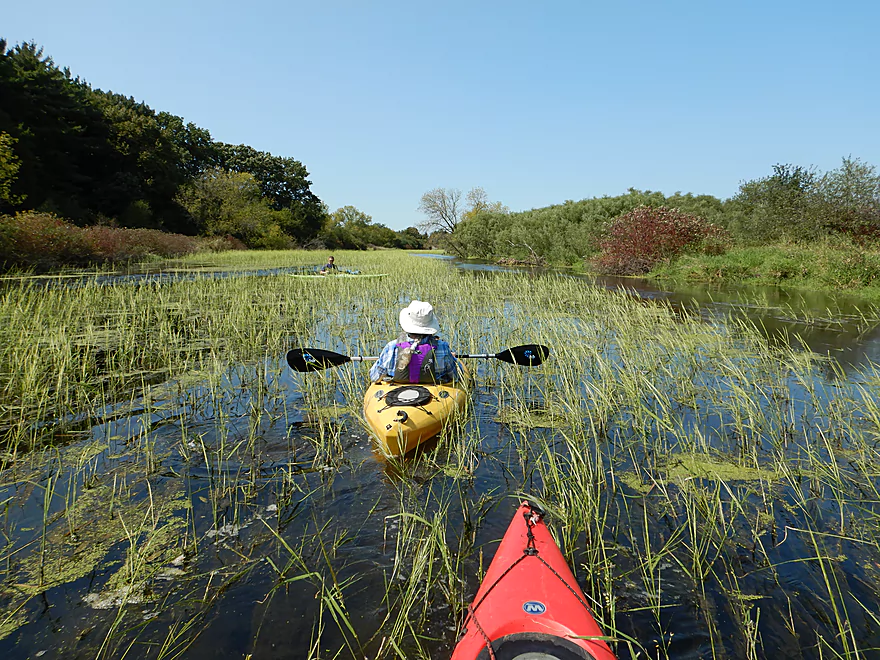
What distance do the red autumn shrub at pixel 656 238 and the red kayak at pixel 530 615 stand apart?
20.0m

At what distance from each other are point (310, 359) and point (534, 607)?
11.8 ft

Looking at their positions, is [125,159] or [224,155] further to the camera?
[224,155]

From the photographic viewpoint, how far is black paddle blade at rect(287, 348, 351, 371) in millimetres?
4789

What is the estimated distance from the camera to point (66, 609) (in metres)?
2.18

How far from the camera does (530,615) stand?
171 cm

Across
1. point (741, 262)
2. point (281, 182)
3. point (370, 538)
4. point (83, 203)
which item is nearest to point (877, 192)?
point (741, 262)

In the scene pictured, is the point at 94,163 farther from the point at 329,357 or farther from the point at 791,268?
the point at 791,268

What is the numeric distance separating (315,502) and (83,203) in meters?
33.0

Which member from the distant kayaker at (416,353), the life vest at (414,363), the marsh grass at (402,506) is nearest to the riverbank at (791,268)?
the marsh grass at (402,506)

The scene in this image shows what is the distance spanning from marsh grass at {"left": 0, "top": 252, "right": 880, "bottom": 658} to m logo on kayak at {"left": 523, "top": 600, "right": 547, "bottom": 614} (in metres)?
0.32

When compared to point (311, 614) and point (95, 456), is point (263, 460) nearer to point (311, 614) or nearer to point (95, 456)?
point (95, 456)

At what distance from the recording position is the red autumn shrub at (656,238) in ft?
63.1

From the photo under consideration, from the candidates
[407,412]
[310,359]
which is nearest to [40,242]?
[310,359]

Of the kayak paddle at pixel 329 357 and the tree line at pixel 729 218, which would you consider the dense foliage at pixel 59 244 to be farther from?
the tree line at pixel 729 218
